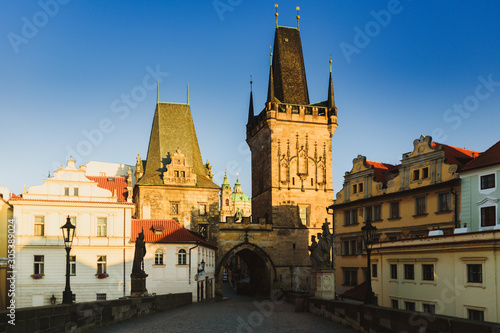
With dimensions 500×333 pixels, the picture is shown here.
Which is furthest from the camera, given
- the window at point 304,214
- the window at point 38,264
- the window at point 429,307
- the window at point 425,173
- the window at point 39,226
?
the window at point 304,214

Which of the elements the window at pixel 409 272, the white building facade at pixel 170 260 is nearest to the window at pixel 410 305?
the window at pixel 409 272

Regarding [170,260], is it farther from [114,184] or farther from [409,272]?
[409,272]

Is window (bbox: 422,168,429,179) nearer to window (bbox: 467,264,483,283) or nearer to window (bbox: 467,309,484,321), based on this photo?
window (bbox: 467,264,483,283)

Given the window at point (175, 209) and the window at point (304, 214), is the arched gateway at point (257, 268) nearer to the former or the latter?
the window at point (304, 214)

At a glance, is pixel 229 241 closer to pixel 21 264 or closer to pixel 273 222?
pixel 273 222

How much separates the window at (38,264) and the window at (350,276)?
21372mm

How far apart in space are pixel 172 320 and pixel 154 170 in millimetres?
35850

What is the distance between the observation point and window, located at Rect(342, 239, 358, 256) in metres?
40.8

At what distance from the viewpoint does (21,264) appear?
1556 inches

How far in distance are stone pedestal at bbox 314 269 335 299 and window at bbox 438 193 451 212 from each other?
8892 millimetres

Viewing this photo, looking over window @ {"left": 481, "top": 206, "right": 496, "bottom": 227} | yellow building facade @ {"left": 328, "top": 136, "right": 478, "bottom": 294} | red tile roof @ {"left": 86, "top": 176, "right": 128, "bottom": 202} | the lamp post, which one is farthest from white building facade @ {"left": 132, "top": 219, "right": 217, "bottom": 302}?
the lamp post

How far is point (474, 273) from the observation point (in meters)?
22.0

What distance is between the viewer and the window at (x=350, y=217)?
4142 cm

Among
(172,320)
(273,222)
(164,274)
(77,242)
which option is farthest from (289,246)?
(172,320)
